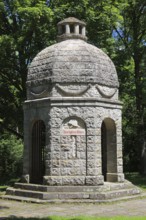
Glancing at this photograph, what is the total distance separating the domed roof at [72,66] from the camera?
1253 centimetres

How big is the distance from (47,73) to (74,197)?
4.70 metres

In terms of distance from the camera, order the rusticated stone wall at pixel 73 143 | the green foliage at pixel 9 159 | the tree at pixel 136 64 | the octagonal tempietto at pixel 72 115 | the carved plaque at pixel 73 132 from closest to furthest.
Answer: the rusticated stone wall at pixel 73 143, the octagonal tempietto at pixel 72 115, the carved plaque at pixel 73 132, the tree at pixel 136 64, the green foliage at pixel 9 159

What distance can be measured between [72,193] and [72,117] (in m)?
2.73

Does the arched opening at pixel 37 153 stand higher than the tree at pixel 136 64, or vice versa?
the tree at pixel 136 64

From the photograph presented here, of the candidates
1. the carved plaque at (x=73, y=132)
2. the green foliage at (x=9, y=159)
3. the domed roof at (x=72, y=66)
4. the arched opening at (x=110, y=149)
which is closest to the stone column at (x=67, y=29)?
the domed roof at (x=72, y=66)

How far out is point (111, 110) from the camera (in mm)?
13039

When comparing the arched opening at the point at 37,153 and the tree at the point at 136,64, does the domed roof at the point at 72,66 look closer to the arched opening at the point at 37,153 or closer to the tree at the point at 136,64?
the arched opening at the point at 37,153

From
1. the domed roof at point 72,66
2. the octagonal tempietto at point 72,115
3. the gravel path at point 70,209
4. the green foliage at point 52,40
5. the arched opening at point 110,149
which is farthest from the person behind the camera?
the green foliage at point 52,40

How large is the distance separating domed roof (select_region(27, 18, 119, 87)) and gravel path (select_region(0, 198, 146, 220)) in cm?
452

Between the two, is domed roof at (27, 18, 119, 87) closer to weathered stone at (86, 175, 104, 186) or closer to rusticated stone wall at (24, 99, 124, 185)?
rusticated stone wall at (24, 99, 124, 185)

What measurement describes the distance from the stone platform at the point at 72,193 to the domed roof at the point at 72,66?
12.7ft

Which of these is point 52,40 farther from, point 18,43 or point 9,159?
point 9,159

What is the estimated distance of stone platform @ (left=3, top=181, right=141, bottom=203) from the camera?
1112 cm

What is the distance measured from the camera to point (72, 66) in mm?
12672
